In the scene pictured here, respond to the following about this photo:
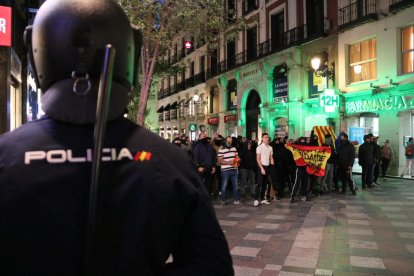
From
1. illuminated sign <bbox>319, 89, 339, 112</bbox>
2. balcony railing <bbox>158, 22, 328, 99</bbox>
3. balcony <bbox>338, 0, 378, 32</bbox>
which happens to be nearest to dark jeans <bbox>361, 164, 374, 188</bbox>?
illuminated sign <bbox>319, 89, 339, 112</bbox>

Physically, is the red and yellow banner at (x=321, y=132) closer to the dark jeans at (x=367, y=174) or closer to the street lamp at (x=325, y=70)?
the dark jeans at (x=367, y=174)

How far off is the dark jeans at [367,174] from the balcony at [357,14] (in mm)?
7765

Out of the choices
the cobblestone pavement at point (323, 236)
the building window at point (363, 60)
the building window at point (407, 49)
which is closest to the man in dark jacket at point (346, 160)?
the cobblestone pavement at point (323, 236)

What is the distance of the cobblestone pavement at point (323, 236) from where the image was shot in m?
5.41

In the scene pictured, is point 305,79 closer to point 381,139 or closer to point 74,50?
point 381,139

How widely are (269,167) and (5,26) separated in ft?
22.2

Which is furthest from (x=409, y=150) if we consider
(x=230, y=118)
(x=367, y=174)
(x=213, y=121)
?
(x=213, y=121)

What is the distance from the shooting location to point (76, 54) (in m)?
1.26

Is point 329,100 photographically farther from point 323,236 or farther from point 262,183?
point 323,236

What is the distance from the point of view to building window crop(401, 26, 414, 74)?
671 inches

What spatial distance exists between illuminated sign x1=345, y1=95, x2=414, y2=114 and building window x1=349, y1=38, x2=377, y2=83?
3.80ft

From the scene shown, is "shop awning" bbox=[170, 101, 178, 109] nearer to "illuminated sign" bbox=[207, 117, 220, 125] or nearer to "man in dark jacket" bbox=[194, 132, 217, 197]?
"illuminated sign" bbox=[207, 117, 220, 125]

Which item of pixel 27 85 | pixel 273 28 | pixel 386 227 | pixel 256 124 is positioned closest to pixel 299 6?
pixel 273 28

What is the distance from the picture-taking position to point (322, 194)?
12.5m
